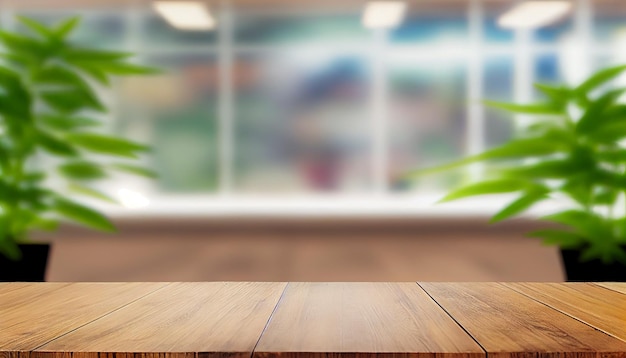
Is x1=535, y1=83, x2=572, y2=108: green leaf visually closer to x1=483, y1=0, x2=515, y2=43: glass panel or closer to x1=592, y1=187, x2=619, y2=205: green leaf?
x1=592, y1=187, x2=619, y2=205: green leaf

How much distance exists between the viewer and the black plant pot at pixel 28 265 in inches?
74.4

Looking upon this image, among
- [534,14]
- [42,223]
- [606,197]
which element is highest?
[534,14]

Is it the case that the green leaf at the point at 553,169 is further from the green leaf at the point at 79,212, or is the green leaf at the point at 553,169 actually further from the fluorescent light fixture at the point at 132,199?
the fluorescent light fixture at the point at 132,199

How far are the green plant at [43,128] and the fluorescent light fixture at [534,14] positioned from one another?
88.8 inches

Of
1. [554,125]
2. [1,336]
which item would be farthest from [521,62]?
[1,336]

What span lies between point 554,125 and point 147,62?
2.45m

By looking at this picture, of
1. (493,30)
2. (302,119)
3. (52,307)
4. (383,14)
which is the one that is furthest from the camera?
(302,119)

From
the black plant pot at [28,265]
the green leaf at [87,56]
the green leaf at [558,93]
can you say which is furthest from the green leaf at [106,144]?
the green leaf at [558,93]

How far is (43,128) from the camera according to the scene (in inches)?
81.6

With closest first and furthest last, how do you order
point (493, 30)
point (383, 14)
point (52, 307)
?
point (52, 307), point (383, 14), point (493, 30)

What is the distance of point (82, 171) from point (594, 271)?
168cm

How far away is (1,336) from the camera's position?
0.68m

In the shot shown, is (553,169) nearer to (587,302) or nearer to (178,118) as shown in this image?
(587,302)

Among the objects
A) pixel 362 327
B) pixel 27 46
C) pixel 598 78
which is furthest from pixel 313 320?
pixel 27 46
